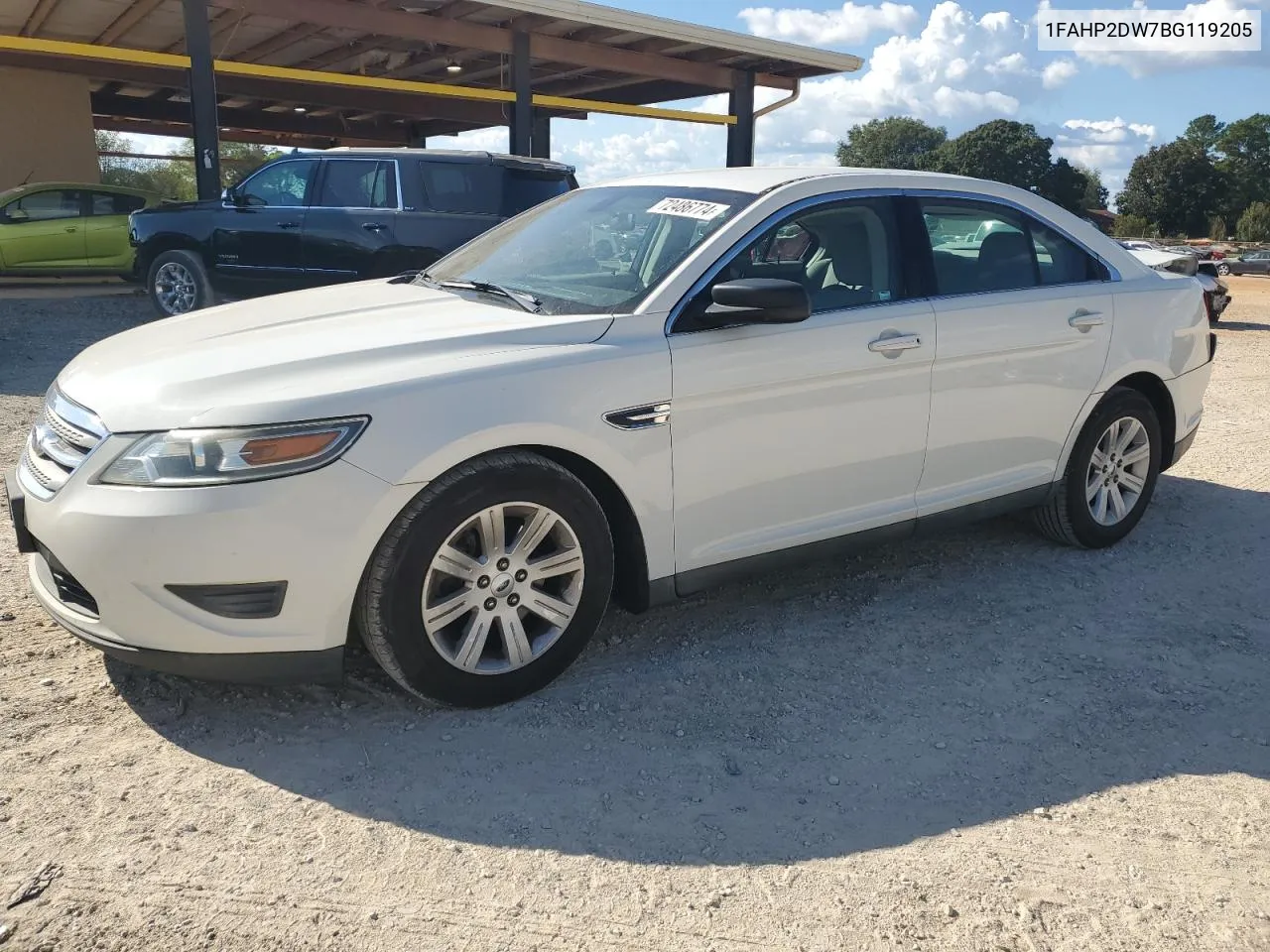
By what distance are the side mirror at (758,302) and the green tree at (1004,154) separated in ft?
260

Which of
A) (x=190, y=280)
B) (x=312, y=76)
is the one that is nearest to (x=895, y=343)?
(x=190, y=280)

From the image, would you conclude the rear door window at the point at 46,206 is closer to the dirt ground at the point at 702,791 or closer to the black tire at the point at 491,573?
the dirt ground at the point at 702,791

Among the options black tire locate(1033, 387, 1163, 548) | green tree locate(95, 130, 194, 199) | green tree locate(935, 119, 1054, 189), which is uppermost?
green tree locate(935, 119, 1054, 189)

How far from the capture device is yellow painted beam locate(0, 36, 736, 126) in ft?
38.3

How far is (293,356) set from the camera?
10.3 feet

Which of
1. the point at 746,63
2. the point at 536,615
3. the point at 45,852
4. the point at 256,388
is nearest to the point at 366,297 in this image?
A: the point at 256,388

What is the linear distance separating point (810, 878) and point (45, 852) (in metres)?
1.84

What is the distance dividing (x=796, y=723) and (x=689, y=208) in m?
1.89

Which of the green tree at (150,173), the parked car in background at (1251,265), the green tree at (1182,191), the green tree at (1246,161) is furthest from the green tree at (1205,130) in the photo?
the green tree at (150,173)

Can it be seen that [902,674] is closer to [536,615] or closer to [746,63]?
[536,615]

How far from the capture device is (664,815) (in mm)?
2797

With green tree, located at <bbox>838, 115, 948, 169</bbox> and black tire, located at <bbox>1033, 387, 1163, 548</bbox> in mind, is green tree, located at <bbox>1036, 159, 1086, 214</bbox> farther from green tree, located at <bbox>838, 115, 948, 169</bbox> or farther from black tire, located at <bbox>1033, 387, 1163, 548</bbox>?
black tire, located at <bbox>1033, 387, 1163, 548</bbox>

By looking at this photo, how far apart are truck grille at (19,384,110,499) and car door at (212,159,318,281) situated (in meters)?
7.23

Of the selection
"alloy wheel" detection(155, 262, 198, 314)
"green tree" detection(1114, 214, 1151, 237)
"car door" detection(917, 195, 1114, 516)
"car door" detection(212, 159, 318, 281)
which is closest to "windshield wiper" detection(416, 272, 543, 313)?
"car door" detection(917, 195, 1114, 516)
